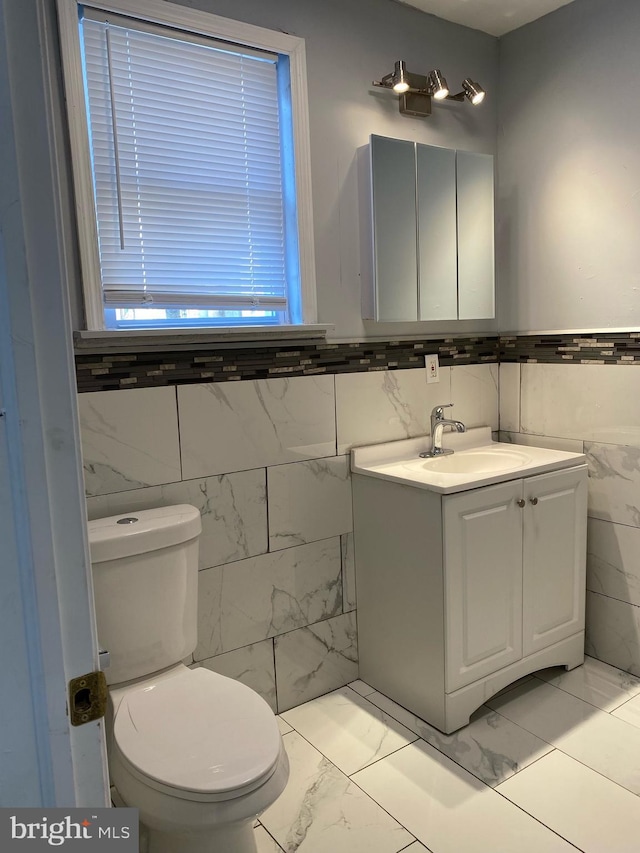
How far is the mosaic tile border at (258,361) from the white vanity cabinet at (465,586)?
18.1 inches

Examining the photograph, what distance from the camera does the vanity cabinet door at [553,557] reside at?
2.27 meters

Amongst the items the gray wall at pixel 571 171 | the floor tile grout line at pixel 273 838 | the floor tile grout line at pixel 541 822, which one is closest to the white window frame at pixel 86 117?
the gray wall at pixel 571 171

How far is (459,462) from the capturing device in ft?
8.40

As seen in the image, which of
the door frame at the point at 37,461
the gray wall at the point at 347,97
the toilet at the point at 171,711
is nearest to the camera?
the door frame at the point at 37,461

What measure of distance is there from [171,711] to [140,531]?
455mm

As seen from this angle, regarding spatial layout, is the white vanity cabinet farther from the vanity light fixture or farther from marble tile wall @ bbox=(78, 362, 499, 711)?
the vanity light fixture

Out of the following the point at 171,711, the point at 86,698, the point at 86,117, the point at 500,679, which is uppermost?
the point at 86,117

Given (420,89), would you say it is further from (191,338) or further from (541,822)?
(541,822)

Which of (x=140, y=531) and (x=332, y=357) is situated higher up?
(x=332, y=357)

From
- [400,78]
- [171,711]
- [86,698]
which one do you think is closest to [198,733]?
[171,711]

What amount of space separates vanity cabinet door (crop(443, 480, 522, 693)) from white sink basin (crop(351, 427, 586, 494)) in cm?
5

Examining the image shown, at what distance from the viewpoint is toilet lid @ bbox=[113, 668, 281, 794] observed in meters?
1.36

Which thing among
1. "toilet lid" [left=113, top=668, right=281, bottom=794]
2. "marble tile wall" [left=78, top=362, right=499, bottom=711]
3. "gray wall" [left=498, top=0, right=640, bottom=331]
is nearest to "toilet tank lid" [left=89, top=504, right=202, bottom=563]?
"marble tile wall" [left=78, top=362, right=499, bottom=711]

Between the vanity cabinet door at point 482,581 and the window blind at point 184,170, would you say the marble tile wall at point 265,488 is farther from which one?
the vanity cabinet door at point 482,581
